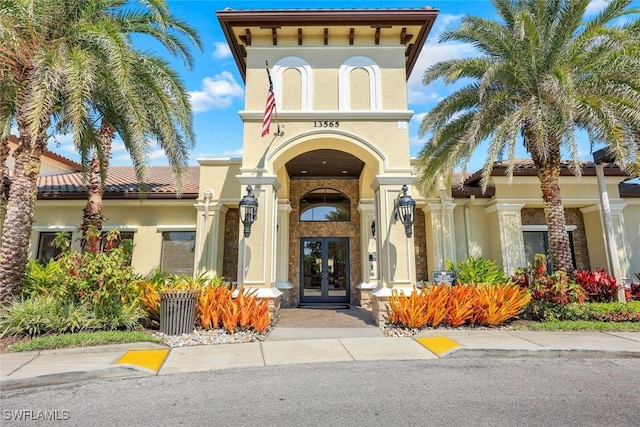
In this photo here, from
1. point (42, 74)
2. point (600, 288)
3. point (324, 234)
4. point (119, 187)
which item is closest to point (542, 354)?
point (600, 288)

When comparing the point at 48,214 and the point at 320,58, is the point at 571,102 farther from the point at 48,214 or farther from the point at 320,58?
the point at 48,214

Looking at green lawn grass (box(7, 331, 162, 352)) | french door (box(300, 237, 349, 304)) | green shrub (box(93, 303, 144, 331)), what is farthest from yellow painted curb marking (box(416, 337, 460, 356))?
french door (box(300, 237, 349, 304))

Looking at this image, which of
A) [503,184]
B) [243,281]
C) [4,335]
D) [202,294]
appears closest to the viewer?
[4,335]

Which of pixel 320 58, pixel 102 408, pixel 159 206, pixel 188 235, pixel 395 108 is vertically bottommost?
pixel 102 408

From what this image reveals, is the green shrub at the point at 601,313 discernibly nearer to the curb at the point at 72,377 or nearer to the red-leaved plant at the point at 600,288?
the red-leaved plant at the point at 600,288

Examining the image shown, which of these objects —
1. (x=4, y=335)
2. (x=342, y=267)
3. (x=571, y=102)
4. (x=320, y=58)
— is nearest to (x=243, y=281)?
(x=4, y=335)

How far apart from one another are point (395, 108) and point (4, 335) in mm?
10444

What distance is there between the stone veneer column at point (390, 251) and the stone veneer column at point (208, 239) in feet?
20.5

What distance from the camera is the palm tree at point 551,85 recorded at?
29.9ft

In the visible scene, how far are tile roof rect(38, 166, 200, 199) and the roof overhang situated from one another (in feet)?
15.4

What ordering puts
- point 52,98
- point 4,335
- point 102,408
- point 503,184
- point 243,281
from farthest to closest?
point 503,184 → point 243,281 → point 52,98 → point 4,335 → point 102,408

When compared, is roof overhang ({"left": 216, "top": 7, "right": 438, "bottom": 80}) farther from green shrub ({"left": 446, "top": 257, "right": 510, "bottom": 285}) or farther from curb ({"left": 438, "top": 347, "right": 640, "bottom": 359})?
curb ({"left": 438, "top": 347, "right": 640, "bottom": 359})

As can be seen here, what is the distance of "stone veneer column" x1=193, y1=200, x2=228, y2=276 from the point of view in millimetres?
12531

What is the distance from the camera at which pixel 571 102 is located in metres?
8.55
